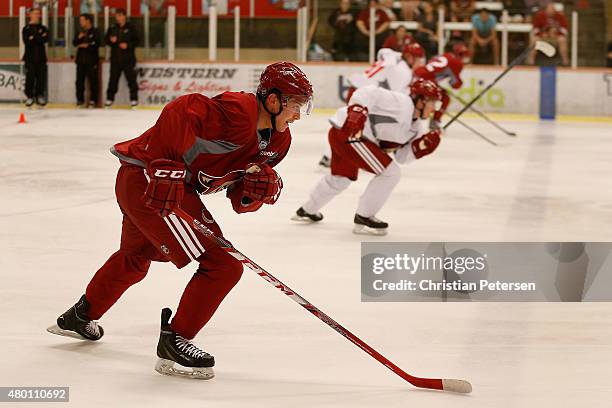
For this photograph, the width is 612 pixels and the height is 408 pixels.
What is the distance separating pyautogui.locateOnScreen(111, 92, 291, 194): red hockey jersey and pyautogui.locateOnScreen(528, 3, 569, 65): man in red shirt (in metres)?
11.9

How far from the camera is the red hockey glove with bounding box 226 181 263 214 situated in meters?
3.54

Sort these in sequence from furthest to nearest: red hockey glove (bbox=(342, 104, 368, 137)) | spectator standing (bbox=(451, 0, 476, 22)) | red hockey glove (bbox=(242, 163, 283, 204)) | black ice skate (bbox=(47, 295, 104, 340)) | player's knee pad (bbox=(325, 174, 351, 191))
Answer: spectator standing (bbox=(451, 0, 476, 22)), player's knee pad (bbox=(325, 174, 351, 191)), red hockey glove (bbox=(342, 104, 368, 137)), black ice skate (bbox=(47, 295, 104, 340)), red hockey glove (bbox=(242, 163, 283, 204))

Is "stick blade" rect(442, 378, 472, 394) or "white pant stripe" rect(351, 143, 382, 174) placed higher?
"white pant stripe" rect(351, 143, 382, 174)

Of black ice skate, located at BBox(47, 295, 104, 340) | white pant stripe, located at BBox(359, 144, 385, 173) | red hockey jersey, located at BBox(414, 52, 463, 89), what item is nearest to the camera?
black ice skate, located at BBox(47, 295, 104, 340)

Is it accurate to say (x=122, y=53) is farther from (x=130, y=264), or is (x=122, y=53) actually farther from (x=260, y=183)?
(x=260, y=183)

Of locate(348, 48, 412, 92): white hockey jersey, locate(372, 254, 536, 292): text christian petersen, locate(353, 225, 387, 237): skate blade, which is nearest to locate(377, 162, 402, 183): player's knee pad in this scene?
locate(353, 225, 387, 237): skate blade

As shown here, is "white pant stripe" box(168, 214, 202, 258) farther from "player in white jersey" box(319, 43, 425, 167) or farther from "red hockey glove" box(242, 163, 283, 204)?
"player in white jersey" box(319, 43, 425, 167)

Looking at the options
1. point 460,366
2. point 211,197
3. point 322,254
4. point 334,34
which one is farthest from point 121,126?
point 460,366

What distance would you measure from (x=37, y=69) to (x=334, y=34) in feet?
12.9

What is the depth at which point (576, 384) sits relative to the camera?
136 inches

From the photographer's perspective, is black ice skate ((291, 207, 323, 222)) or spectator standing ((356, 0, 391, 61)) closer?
black ice skate ((291, 207, 323, 222))

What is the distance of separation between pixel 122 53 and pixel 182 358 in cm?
1249

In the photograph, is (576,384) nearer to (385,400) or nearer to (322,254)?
(385,400)

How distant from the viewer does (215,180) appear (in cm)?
351
